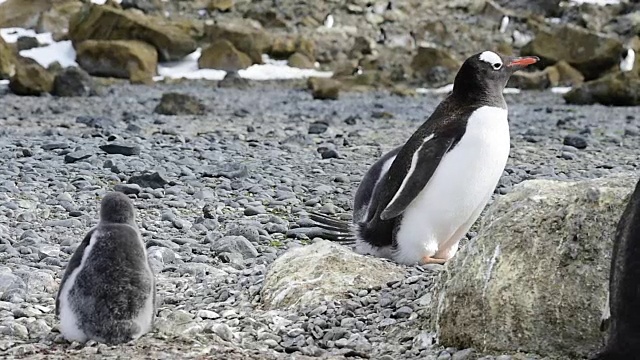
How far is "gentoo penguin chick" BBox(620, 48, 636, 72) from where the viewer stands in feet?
67.3

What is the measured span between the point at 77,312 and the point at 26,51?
17.2 metres

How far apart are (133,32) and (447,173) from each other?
15829 millimetres

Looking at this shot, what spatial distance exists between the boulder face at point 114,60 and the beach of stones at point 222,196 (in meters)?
3.69

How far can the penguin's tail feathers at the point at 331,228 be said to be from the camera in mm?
4926

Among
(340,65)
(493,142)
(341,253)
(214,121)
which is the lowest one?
(340,65)

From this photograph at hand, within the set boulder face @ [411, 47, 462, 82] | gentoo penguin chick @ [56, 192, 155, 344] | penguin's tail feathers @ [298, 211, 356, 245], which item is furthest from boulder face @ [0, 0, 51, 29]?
gentoo penguin chick @ [56, 192, 155, 344]

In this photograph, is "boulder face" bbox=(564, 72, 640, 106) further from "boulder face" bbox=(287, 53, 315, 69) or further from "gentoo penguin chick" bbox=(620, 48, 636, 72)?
"boulder face" bbox=(287, 53, 315, 69)

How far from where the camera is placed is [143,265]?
3445 mm

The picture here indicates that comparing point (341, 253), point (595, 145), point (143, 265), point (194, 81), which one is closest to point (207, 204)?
point (341, 253)

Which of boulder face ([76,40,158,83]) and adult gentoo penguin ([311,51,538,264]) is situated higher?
adult gentoo penguin ([311,51,538,264])

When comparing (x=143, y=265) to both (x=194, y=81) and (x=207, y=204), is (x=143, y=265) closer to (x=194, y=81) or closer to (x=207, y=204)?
(x=207, y=204)

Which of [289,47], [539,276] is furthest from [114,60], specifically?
[539,276]

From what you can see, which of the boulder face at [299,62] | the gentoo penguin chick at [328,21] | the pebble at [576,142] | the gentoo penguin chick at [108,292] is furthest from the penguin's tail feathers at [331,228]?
the gentoo penguin chick at [328,21]

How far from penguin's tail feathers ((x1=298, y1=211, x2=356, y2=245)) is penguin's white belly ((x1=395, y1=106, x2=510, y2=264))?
1.22ft
